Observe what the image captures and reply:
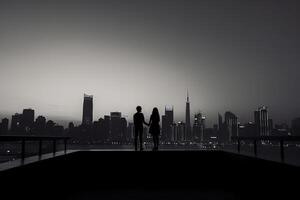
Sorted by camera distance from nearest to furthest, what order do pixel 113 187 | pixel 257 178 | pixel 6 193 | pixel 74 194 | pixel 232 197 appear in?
pixel 6 193 → pixel 257 178 → pixel 232 197 → pixel 74 194 → pixel 113 187

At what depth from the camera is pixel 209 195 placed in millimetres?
7309

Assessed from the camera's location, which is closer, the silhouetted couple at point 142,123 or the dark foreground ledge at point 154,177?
the dark foreground ledge at point 154,177

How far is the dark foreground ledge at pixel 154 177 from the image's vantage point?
521cm

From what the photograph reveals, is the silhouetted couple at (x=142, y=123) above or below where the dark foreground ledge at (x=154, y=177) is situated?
above

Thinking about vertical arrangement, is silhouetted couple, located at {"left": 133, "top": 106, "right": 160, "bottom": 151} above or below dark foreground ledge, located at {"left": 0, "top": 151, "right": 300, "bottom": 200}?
above

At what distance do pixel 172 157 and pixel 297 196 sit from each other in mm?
5306

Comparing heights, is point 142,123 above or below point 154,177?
above

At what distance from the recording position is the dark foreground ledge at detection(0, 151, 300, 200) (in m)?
5.21

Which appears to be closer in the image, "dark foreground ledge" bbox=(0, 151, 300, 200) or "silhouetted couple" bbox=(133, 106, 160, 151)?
"dark foreground ledge" bbox=(0, 151, 300, 200)

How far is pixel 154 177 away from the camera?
928 cm

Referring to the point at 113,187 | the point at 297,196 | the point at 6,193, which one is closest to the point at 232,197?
the point at 297,196

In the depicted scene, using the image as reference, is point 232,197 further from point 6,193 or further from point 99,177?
point 6,193

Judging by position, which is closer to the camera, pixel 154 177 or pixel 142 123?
pixel 154 177

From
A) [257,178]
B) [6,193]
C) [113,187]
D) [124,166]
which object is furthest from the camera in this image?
[124,166]
